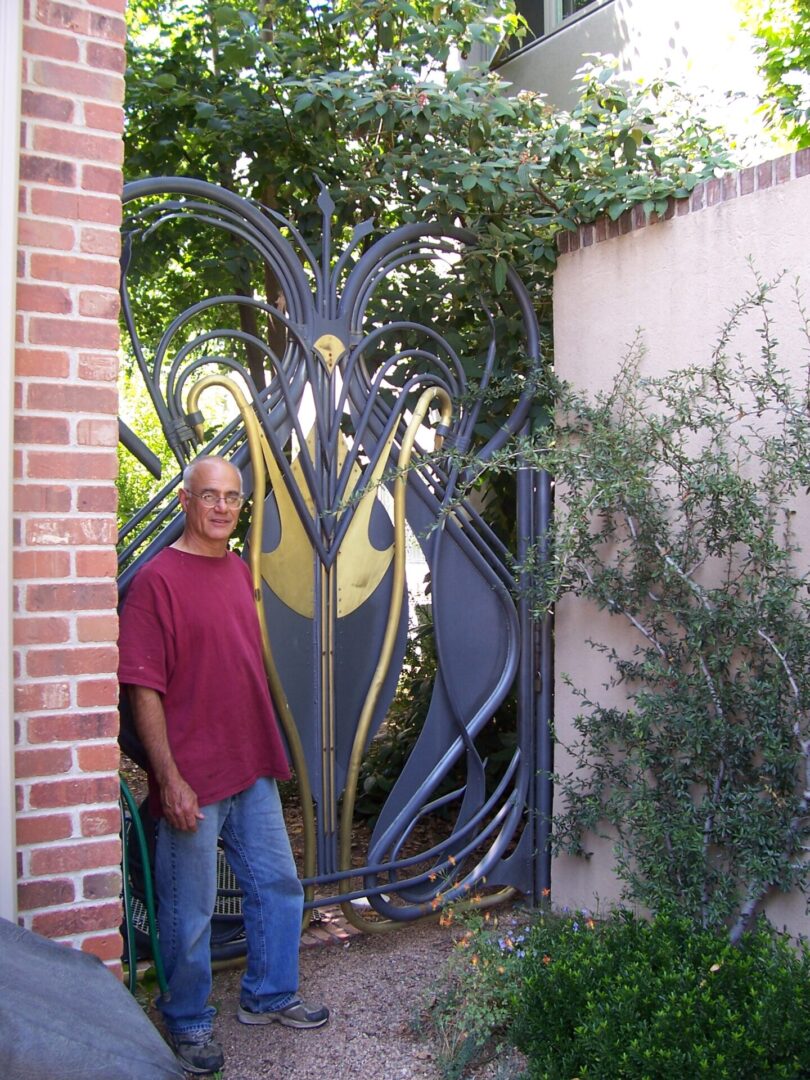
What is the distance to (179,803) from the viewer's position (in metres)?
3.00

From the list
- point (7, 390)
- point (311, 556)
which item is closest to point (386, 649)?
point (311, 556)

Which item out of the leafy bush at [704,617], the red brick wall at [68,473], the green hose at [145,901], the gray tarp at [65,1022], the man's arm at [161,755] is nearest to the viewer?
the gray tarp at [65,1022]

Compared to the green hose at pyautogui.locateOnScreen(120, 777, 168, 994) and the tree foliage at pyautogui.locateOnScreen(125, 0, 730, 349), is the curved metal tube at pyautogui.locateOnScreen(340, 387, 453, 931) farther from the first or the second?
the green hose at pyautogui.locateOnScreen(120, 777, 168, 994)

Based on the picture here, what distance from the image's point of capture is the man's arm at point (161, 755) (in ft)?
9.80

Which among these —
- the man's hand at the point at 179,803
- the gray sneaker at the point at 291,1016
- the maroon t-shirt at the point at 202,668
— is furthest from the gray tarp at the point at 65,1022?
the gray sneaker at the point at 291,1016

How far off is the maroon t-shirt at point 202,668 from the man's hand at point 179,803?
65 mm

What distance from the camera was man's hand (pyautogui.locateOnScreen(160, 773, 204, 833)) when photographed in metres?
3.00

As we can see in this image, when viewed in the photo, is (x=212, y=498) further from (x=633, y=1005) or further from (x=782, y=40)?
(x=782, y=40)

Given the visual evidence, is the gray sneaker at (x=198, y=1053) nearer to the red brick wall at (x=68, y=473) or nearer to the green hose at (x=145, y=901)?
the green hose at (x=145, y=901)

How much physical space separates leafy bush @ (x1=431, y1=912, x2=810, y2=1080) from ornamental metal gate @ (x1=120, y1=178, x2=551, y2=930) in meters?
0.72

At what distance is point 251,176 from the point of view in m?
5.55

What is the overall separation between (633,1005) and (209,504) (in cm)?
183

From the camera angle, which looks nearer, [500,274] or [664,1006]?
[664,1006]

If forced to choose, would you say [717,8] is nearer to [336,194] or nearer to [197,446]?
[336,194]
